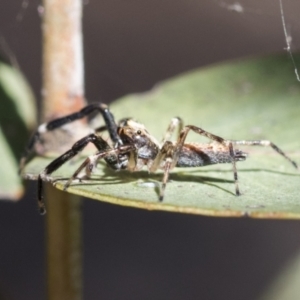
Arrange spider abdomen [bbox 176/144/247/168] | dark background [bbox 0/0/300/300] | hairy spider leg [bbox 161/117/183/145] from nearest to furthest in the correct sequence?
spider abdomen [bbox 176/144/247/168]
hairy spider leg [bbox 161/117/183/145]
dark background [bbox 0/0/300/300]

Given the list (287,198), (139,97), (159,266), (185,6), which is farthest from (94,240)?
(287,198)

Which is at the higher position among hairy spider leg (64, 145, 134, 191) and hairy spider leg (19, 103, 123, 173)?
hairy spider leg (19, 103, 123, 173)

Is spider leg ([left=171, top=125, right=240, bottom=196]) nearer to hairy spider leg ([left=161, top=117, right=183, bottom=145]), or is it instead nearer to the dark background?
hairy spider leg ([left=161, top=117, right=183, bottom=145])

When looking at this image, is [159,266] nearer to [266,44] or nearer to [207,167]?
[266,44]

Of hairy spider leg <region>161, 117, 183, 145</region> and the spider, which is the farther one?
hairy spider leg <region>161, 117, 183, 145</region>

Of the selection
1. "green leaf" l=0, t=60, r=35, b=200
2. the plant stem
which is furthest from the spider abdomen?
"green leaf" l=0, t=60, r=35, b=200

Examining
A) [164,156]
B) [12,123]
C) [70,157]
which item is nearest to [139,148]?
[164,156]

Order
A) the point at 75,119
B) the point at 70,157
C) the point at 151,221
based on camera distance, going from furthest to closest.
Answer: the point at 151,221 → the point at 75,119 → the point at 70,157

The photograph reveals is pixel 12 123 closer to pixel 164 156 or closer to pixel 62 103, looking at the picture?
pixel 62 103
